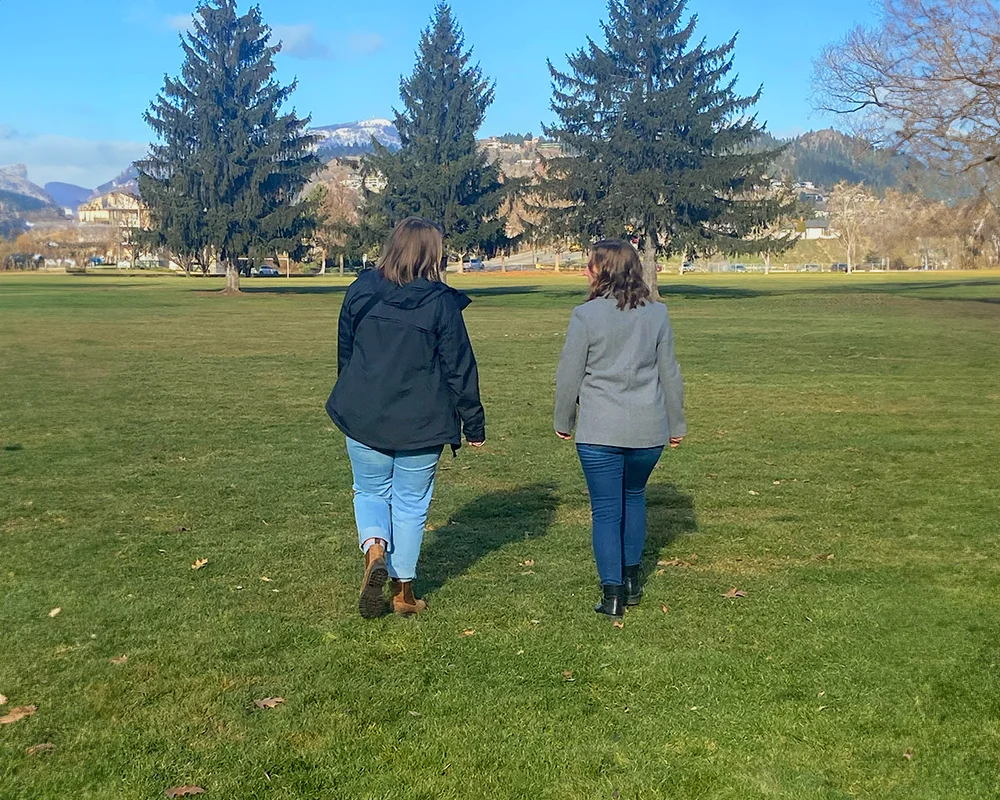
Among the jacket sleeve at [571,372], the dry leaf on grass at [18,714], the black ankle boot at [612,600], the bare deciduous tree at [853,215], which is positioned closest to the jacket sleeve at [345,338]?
the jacket sleeve at [571,372]

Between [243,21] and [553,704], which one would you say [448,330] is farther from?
[243,21]

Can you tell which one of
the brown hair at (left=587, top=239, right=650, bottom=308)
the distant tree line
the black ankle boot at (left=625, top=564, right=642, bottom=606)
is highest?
the distant tree line

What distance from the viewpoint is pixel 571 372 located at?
212 inches

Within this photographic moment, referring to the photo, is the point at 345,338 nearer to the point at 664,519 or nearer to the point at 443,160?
the point at 664,519

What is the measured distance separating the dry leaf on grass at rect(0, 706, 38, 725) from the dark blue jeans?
269 centimetres

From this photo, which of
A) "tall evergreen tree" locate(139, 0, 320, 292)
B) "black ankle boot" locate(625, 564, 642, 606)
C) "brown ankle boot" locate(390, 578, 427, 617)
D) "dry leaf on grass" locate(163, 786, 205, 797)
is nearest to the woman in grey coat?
"black ankle boot" locate(625, 564, 642, 606)

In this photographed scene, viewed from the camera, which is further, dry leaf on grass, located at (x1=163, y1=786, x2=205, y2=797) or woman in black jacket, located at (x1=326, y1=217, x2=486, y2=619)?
woman in black jacket, located at (x1=326, y1=217, x2=486, y2=619)

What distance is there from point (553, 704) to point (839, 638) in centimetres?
162

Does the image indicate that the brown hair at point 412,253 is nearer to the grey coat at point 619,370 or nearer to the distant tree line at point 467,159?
the grey coat at point 619,370

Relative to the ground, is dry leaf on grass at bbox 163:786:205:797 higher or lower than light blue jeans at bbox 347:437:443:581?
lower

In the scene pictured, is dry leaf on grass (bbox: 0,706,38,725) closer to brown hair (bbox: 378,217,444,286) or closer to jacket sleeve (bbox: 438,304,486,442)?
jacket sleeve (bbox: 438,304,486,442)

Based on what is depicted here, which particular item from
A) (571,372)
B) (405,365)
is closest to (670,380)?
(571,372)

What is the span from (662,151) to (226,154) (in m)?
21.7

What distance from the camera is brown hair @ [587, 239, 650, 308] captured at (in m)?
5.26
